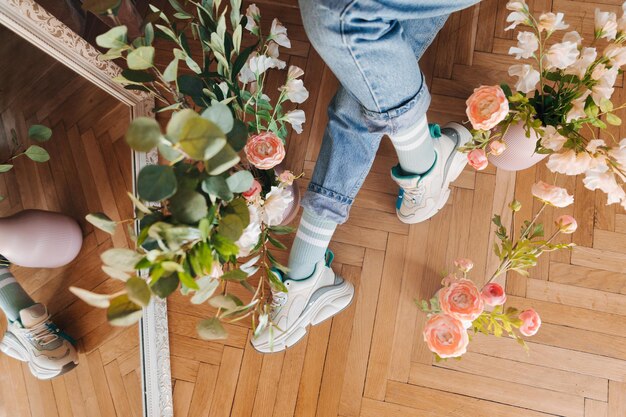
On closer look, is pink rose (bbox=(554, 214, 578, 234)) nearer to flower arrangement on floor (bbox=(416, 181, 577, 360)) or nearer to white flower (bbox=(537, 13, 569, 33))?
flower arrangement on floor (bbox=(416, 181, 577, 360))

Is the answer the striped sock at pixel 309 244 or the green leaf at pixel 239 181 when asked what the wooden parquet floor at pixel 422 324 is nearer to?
the striped sock at pixel 309 244

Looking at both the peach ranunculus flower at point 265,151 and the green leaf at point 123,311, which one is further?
the peach ranunculus flower at point 265,151

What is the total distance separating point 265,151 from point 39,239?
79 centimetres

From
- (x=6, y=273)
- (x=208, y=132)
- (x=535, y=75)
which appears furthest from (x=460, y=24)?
(x=6, y=273)

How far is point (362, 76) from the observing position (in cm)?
69

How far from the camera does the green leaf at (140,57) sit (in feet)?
1.97

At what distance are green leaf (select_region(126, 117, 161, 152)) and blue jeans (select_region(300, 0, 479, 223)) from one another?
298 mm

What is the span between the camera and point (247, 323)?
1276mm

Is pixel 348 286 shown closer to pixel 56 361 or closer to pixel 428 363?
pixel 428 363

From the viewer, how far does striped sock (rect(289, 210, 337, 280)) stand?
1028 mm

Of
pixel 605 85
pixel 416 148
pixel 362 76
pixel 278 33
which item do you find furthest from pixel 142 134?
pixel 605 85

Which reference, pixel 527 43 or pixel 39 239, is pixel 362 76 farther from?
pixel 39 239

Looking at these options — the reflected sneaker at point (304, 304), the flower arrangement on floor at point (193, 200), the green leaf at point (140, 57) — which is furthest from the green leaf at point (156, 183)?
the reflected sneaker at point (304, 304)

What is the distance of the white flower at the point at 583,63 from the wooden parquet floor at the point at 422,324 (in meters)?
0.42
